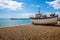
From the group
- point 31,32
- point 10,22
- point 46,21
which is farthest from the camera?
point 46,21

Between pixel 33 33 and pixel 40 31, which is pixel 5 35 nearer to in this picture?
pixel 33 33

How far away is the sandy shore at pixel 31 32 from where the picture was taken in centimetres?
227

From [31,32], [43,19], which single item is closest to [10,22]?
[31,32]

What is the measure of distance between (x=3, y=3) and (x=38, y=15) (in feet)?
2.78

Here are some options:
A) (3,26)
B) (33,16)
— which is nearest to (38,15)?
(33,16)

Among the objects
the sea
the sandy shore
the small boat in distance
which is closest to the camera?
the sandy shore

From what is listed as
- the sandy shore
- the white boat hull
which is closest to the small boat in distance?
the white boat hull

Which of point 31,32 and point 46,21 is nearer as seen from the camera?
point 31,32

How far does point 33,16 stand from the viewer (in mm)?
2750

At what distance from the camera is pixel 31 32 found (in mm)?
2445

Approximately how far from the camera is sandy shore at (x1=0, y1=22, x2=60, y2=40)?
7.43 ft

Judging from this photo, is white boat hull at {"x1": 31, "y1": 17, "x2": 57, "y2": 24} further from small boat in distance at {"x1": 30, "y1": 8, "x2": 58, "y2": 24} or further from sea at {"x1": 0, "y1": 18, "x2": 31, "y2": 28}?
sea at {"x1": 0, "y1": 18, "x2": 31, "y2": 28}

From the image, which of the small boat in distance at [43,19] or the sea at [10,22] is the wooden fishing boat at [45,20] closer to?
the small boat in distance at [43,19]

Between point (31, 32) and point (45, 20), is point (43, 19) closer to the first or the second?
point (45, 20)
